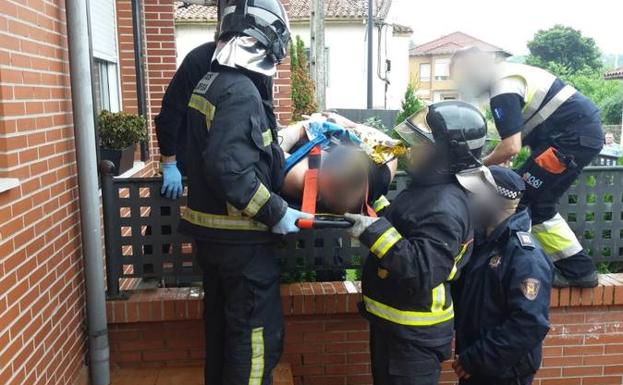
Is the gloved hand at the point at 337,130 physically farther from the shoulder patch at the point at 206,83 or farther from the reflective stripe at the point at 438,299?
the reflective stripe at the point at 438,299

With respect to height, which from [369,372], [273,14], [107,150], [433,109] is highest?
[273,14]

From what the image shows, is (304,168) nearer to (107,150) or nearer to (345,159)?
(345,159)

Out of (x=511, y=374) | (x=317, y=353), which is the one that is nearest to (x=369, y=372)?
(x=317, y=353)

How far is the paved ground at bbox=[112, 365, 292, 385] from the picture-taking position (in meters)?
3.39

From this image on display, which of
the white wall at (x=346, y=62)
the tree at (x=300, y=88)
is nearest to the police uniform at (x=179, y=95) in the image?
the tree at (x=300, y=88)

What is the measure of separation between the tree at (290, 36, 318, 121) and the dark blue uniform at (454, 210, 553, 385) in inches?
476

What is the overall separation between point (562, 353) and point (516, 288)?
1565 mm

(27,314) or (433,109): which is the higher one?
(433,109)

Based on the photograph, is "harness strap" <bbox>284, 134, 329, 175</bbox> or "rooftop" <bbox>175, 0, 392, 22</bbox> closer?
"harness strap" <bbox>284, 134, 329, 175</bbox>

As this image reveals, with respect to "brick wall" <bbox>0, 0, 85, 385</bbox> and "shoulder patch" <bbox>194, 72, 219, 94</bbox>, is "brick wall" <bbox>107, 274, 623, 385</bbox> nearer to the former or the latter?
"brick wall" <bbox>0, 0, 85, 385</bbox>

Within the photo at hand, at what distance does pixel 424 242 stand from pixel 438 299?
348 mm

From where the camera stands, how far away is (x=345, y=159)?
8.61 ft

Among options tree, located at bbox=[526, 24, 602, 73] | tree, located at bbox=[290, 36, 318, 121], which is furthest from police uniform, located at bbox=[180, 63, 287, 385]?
tree, located at bbox=[526, 24, 602, 73]

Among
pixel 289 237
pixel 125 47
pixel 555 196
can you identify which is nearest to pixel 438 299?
pixel 289 237
